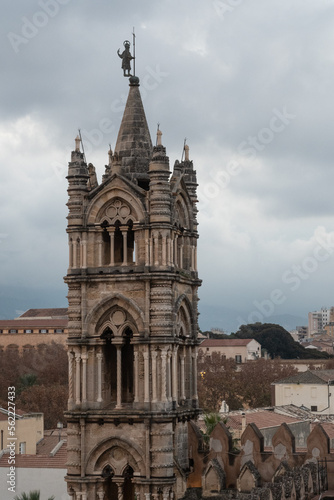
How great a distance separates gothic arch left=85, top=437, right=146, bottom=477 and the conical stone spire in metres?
9.53

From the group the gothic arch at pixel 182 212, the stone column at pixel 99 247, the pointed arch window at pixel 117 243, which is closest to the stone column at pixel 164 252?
the pointed arch window at pixel 117 243

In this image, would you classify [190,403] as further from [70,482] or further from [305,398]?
[305,398]

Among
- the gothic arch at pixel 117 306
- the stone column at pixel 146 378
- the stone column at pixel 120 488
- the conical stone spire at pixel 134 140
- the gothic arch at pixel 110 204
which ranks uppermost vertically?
the conical stone spire at pixel 134 140

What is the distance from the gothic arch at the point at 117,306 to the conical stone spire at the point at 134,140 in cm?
451

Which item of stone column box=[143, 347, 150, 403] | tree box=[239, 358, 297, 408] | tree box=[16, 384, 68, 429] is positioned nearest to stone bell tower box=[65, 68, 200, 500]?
stone column box=[143, 347, 150, 403]

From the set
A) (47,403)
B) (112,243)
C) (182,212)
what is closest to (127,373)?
(112,243)

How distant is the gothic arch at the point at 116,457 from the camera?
40.1 metres

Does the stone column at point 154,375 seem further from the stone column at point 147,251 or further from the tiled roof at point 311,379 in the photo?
the tiled roof at point 311,379

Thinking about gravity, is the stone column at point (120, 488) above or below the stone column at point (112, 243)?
below

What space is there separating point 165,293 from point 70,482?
24.8 ft

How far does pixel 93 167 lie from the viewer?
1705 inches

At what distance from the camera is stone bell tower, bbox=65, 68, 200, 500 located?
131 ft

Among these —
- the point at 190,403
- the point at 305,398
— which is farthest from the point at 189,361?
the point at 305,398

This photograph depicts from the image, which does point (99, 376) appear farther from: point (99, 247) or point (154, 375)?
point (99, 247)
